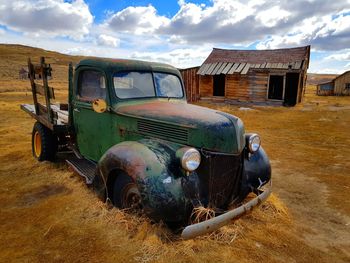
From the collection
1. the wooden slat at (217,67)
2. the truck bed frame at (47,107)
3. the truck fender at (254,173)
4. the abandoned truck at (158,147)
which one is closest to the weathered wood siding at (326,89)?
the wooden slat at (217,67)

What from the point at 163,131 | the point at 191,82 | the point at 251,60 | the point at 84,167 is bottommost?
the point at 84,167

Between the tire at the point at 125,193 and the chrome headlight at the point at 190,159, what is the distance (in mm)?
691

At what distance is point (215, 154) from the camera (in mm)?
3264

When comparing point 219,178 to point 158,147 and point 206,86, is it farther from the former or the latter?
point 206,86

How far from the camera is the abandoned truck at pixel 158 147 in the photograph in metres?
2.99

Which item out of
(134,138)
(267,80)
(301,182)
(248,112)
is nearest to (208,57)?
(267,80)

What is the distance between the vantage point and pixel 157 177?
2.94 meters

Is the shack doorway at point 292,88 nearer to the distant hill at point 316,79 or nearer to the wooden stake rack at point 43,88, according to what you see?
the wooden stake rack at point 43,88

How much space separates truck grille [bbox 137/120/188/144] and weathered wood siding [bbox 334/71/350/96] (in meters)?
32.2

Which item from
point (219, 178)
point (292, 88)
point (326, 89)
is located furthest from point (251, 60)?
point (219, 178)

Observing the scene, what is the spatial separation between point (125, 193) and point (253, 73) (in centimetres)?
1771

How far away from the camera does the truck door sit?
4285 mm

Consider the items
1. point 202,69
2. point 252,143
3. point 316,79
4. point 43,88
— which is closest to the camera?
point 252,143

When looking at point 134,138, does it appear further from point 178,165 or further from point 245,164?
point 245,164
